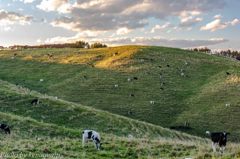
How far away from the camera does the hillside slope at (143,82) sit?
2297 inches

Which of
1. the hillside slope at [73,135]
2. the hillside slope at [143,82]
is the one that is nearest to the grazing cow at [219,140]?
the hillside slope at [73,135]

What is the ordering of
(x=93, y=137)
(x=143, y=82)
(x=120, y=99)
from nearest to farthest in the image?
(x=93, y=137), (x=120, y=99), (x=143, y=82)

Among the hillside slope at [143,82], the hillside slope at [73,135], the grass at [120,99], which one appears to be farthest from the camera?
the hillside slope at [143,82]

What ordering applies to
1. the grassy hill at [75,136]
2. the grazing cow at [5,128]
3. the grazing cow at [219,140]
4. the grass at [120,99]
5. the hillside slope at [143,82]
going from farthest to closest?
the hillside slope at [143,82]
the grazing cow at [5,128]
the grass at [120,99]
the grazing cow at [219,140]
the grassy hill at [75,136]

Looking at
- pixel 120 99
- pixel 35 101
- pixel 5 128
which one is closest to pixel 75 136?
pixel 5 128

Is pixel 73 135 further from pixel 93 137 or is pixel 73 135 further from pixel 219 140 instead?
pixel 219 140

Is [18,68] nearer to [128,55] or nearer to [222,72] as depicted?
[128,55]

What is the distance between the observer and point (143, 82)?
74.4m

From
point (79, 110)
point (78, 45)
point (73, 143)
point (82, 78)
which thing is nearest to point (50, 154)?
point (73, 143)

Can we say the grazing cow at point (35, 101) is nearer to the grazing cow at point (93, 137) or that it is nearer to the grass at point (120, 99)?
the grass at point (120, 99)

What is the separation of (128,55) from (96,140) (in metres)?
68.1

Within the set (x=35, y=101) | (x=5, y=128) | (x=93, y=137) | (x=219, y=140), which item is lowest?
(x=35, y=101)

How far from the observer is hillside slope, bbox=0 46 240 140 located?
5834 centimetres

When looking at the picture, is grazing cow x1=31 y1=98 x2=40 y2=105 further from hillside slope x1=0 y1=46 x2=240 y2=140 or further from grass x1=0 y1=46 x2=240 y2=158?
hillside slope x1=0 y1=46 x2=240 y2=140
